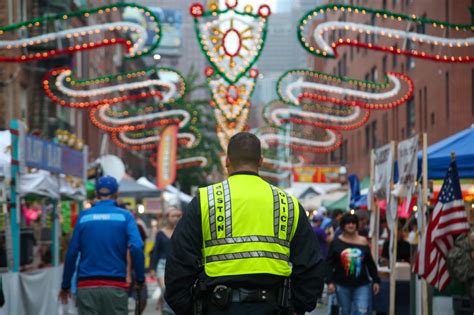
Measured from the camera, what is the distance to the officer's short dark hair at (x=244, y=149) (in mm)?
6531

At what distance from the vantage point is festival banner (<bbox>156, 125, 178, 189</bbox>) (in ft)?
134

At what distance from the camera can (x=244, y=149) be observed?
6531 mm

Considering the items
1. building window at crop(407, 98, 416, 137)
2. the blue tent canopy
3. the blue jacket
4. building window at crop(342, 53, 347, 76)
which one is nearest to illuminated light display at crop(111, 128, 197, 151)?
building window at crop(407, 98, 416, 137)

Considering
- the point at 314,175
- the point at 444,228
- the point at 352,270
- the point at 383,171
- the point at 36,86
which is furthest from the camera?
the point at 314,175

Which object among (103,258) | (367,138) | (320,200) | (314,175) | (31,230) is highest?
(103,258)

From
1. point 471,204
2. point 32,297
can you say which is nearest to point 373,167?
point 471,204

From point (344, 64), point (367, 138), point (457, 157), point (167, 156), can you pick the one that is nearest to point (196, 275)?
point (457, 157)

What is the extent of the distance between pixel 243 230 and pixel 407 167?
330 inches

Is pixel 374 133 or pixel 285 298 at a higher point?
pixel 285 298

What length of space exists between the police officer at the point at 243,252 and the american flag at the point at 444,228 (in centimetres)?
578

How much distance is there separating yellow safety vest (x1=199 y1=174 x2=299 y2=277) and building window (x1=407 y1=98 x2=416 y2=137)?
3627cm

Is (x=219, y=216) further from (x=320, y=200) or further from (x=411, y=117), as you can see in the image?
(x=411, y=117)

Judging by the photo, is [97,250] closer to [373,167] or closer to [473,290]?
[473,290]

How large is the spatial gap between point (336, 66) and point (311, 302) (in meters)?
66.9
